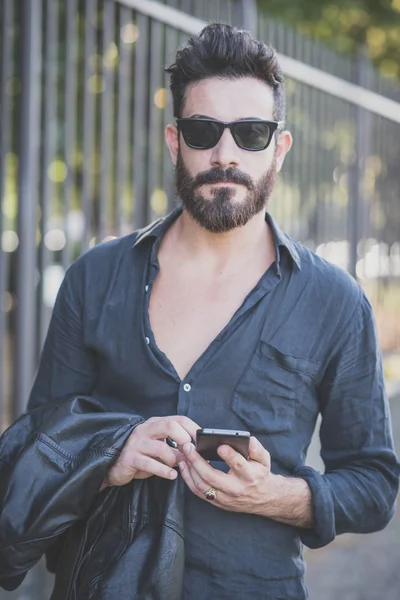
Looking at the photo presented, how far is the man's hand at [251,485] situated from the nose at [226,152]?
0.82 metres

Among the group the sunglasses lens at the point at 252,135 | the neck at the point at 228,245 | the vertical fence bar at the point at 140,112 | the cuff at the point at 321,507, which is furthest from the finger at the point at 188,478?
the vertical fence bar at the point at 140,112

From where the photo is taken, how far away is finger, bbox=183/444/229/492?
223 centimetres

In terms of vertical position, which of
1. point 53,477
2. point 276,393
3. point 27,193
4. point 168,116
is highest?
point 168,116

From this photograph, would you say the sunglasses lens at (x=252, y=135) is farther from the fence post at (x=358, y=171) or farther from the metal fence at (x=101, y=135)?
the fence post at (x=358, y=171)

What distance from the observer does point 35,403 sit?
275cm

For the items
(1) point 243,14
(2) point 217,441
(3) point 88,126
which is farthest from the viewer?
(1) point 243,14

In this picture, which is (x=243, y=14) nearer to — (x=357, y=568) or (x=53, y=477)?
(x=357, y=568)

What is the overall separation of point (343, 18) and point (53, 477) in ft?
39.6

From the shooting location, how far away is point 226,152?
2.55 metres

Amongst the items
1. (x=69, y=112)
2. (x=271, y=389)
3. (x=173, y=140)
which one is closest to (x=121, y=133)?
(x=69, y=112)

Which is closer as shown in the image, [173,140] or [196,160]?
[196,160]

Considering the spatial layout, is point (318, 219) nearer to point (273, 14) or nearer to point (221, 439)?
point (221, 439)

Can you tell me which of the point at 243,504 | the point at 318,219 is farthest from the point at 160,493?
the point at 318,219

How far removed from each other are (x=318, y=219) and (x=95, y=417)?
4.20 meters
